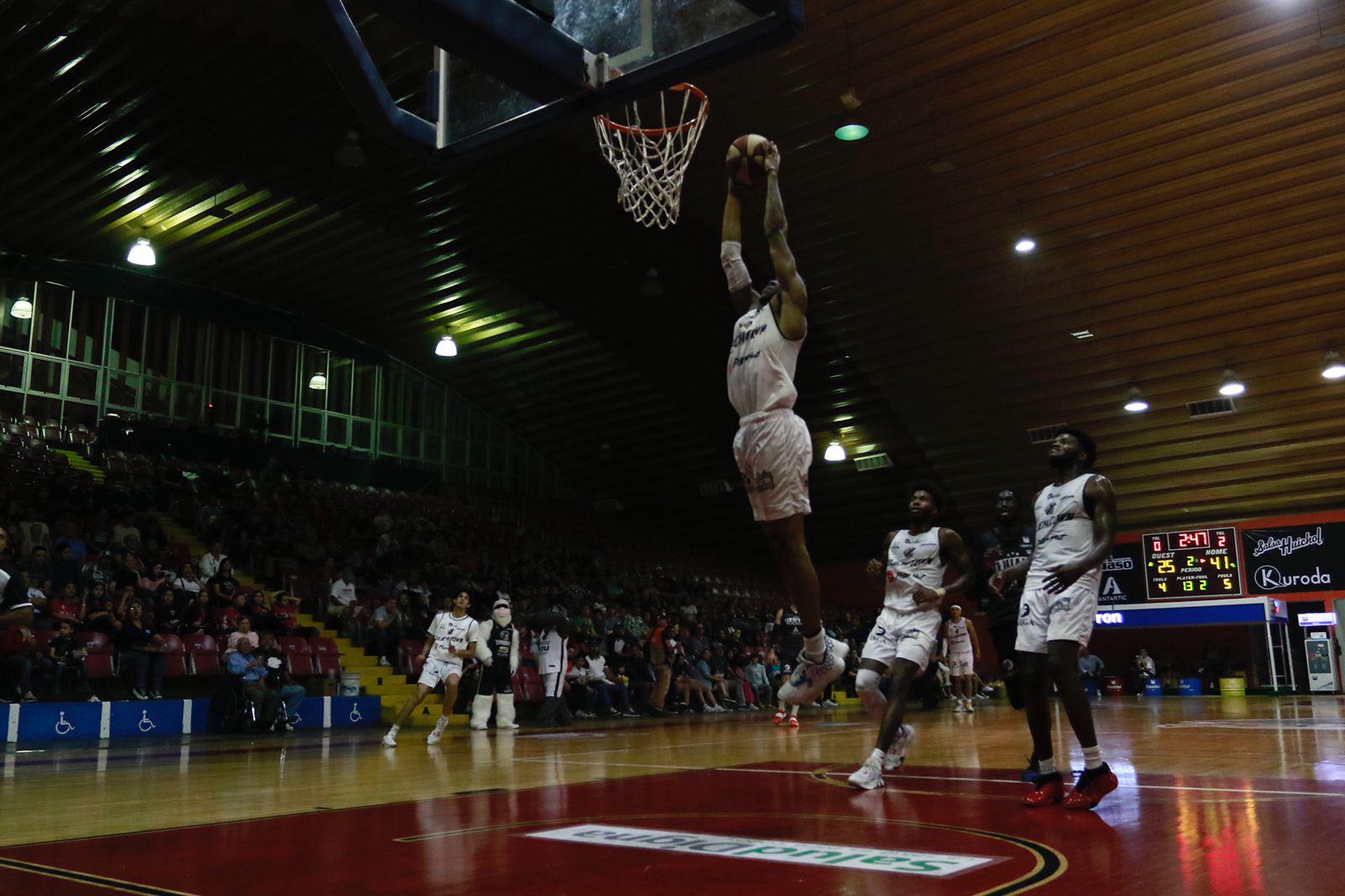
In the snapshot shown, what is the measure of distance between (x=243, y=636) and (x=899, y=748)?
943 cm

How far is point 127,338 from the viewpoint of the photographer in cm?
2386

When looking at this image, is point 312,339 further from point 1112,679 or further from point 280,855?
point 280,855

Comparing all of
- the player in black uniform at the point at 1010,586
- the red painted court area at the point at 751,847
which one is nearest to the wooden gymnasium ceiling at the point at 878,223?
the player in black uniform at the point at 1010,586

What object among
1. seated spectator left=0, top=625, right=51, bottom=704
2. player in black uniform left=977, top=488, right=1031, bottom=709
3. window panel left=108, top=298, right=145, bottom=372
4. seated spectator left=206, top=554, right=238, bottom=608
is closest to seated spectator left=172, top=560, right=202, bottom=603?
seated spectator left=206, top=554, right=238, bottom=608

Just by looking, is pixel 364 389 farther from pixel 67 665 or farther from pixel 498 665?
pixel 67 665

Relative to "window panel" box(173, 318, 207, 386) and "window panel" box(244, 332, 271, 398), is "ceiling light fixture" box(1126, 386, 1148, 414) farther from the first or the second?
"window panel" box(173, 318, 207, 386)

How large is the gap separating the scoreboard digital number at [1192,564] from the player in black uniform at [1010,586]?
17642 millimetres

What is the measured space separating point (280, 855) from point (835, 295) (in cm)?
1771

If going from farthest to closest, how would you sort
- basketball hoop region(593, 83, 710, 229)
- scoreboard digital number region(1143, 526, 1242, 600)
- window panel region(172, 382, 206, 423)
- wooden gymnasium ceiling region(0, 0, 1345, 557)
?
window panel region(172, 382, 206, 423)
scoreboard digital number region(1143, 526, 1242, 600)
wooden gymnasium ceiling region(0, 0, 1345, 557)
basketball hoop region(593, 83, 710, 229)

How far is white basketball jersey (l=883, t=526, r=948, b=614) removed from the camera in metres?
7.02

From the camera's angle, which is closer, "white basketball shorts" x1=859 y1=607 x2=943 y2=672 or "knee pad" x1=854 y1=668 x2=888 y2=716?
"white basketball shorts" x1=859 y1=607 x2=943 y2=672

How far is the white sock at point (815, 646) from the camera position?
5770 millimetres

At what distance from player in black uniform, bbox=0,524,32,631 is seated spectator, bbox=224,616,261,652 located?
7.67 ft

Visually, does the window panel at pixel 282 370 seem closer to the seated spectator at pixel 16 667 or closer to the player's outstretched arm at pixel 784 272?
the seated spectator at pixel 16 667
